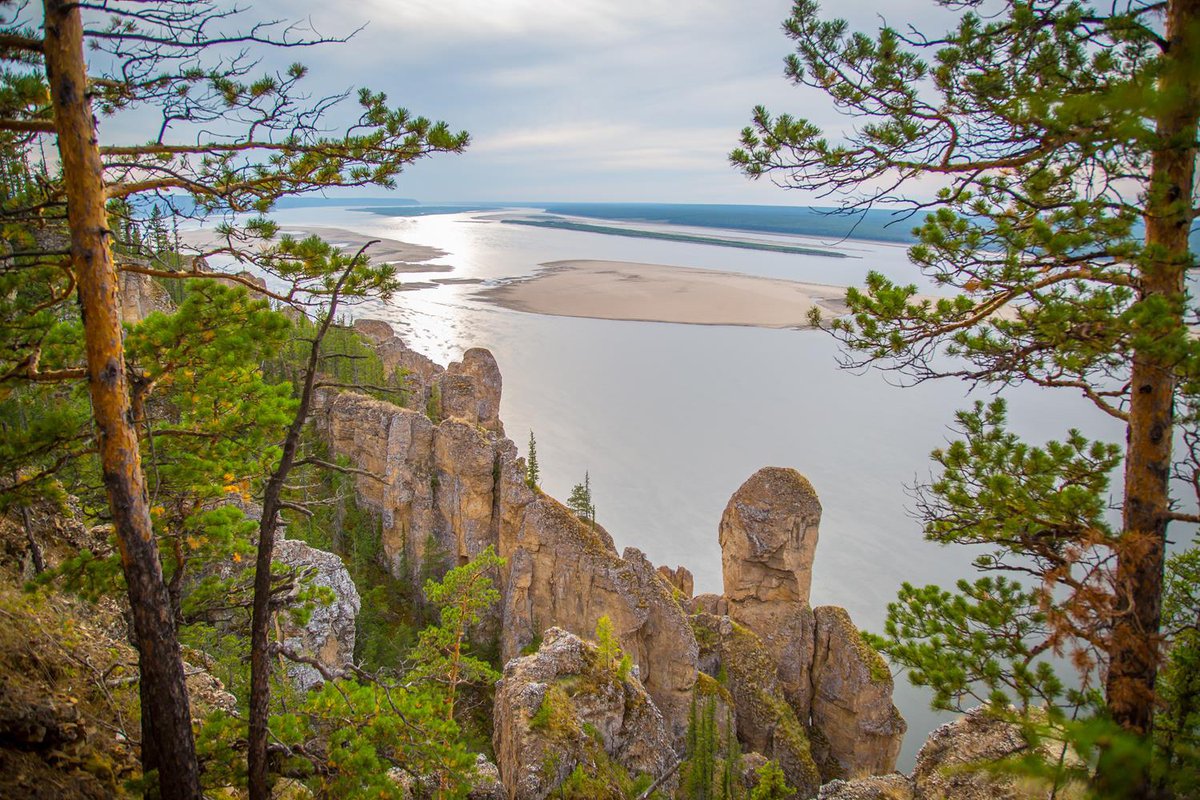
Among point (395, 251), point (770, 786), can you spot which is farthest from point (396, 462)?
point (395, 251)

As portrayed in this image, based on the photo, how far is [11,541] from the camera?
8.16 m

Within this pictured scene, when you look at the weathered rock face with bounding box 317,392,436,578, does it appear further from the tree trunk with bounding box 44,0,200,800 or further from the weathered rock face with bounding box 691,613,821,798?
the tree trunk with bounding box 44,0,200,800

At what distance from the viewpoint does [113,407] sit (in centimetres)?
570

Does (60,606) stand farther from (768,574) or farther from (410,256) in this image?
(410,256)

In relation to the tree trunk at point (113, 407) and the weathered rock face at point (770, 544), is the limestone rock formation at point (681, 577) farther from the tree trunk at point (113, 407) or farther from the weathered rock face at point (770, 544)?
the tree trunk at point (113, 407)

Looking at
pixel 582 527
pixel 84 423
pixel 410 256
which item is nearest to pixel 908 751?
pixel 582 527

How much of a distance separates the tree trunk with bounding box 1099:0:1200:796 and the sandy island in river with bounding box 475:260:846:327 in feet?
216

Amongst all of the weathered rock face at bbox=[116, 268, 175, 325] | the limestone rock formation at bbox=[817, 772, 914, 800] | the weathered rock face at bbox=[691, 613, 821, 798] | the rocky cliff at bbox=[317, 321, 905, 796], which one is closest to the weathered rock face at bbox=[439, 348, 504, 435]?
the rocky cliff at bbox=[317, 321, 905, 796]

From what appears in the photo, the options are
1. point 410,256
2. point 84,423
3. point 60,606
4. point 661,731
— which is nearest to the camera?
point 84,423

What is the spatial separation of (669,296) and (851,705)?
71.7m

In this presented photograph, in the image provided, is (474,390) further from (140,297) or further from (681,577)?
(140,297)

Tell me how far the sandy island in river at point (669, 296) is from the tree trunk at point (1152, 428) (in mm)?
65880

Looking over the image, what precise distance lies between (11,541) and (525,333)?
2404 inches

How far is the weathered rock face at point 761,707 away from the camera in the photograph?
770 inches
